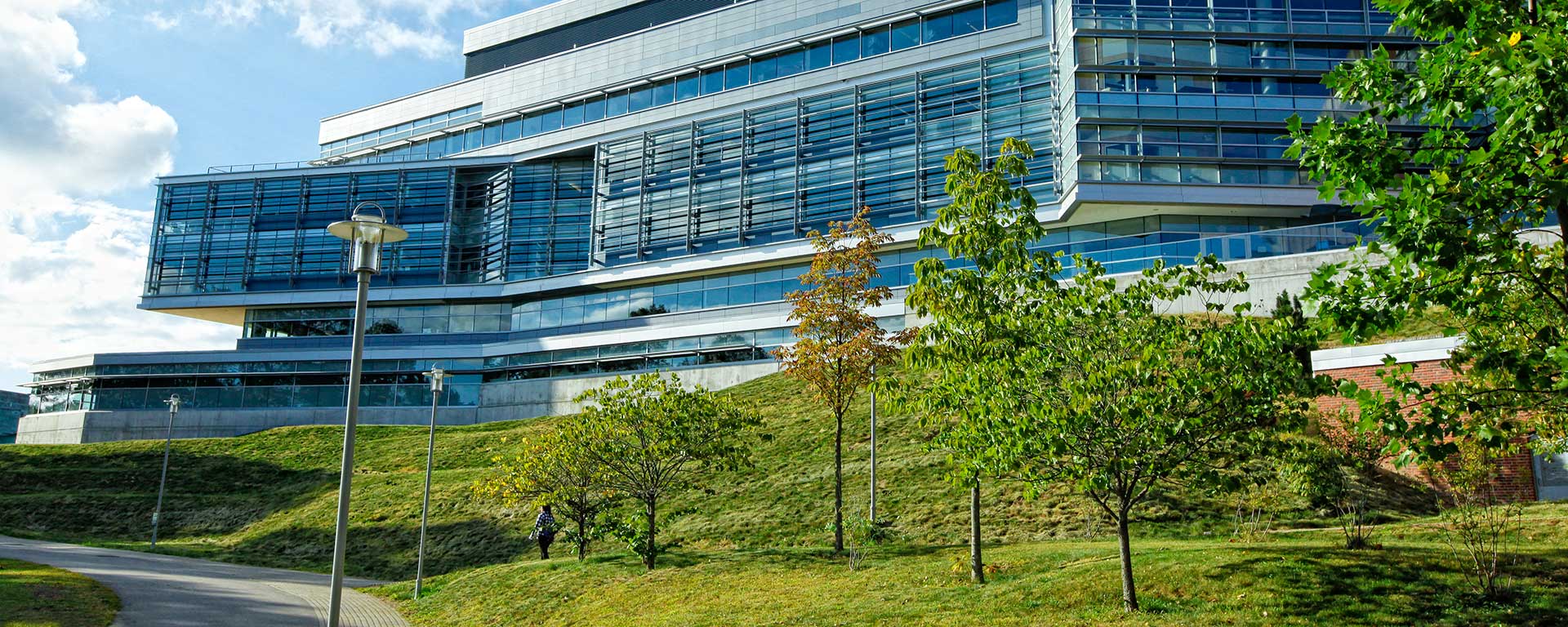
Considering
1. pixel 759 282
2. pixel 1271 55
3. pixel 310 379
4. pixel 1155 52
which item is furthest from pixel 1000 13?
pixel 310 379

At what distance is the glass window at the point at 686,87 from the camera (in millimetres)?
61219

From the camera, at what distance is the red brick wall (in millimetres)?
20656

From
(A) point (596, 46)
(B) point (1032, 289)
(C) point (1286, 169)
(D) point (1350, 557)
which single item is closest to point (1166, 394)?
(B) point (1032, 289)

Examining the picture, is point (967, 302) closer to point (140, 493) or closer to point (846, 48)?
point (140, 493)

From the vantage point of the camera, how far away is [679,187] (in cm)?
5938

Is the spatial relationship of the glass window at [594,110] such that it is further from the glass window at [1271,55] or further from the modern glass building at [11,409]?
the modern glass building at [11,409]

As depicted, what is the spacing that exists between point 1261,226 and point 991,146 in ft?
44.0

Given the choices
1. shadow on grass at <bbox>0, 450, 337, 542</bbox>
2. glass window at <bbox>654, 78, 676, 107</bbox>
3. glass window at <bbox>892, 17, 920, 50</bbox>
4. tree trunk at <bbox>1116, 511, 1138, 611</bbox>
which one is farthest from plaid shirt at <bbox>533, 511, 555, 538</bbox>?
glass window at <bbox>654, 78, 676, 107</bbox>

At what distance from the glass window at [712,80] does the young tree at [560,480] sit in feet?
130

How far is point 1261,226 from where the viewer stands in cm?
4809

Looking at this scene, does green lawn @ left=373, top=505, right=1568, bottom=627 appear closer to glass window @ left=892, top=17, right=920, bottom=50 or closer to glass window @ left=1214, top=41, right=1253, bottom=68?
glass window @ left=1214, top=41, right=1253, bottom=68

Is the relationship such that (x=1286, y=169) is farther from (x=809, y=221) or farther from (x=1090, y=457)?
(x=1090, y=457)

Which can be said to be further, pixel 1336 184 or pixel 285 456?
pixel 285 456

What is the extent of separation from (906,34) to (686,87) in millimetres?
14320
